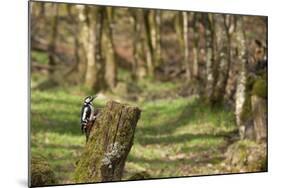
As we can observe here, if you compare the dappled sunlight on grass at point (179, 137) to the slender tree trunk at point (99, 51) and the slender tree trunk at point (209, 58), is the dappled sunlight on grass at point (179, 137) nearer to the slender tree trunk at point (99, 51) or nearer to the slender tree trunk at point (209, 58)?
the slender tree trunk at point (209, 58)

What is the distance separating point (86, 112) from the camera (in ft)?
14.5

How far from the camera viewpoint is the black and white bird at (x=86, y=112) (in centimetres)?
440

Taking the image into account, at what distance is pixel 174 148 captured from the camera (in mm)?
4668

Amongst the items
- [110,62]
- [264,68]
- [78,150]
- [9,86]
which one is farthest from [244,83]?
[9,86]

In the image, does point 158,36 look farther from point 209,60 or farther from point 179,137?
point 179,137

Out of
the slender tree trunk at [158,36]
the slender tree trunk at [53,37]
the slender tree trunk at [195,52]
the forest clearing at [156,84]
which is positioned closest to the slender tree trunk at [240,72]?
the forest clearing at [156,84]

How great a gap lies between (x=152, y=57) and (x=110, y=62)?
13.2 inches

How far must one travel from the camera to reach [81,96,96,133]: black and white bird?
4.40m

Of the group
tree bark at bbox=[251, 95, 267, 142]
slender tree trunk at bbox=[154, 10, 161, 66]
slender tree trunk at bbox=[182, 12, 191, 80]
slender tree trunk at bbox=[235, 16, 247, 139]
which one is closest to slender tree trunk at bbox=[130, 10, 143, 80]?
slender tree trunk at bbox=[154, 10, 161, 66]

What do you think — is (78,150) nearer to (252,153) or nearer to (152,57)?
(152,57)

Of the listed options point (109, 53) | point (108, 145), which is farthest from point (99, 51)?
point (108, 145)

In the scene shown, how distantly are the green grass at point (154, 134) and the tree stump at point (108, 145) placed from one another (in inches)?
2.1

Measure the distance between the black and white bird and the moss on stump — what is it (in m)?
0.37

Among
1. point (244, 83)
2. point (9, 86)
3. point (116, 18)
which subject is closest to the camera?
point (9, 86)
